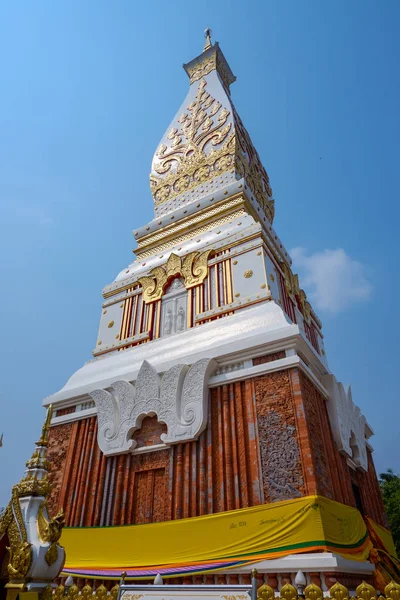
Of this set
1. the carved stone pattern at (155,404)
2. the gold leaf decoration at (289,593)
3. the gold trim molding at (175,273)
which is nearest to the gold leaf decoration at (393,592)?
the gold leaf decoration at (289,593)

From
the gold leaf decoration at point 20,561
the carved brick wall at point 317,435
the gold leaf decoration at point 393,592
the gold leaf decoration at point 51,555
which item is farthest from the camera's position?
the carved brick wall at point 317,435

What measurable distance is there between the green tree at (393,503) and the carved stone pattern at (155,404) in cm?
1455

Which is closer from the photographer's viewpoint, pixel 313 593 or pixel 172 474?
pixel 313 593

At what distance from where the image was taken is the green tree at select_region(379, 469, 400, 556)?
16.8 meters

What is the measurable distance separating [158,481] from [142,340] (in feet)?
11.1

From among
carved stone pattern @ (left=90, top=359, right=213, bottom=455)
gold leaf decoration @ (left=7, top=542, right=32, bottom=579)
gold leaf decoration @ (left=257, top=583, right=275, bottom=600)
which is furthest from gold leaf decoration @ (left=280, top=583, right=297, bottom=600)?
carved stone pattern @ (left=90, top=359, right=213, bottom=455)

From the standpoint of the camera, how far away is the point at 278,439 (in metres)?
5.91

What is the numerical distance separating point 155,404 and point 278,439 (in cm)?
226

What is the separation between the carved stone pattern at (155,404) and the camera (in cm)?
673

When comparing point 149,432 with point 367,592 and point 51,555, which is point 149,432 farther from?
point 367,592

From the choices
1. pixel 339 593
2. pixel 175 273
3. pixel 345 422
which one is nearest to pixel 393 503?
pixel 345 422

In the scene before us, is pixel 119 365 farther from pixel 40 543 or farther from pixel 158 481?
pixel 40 543

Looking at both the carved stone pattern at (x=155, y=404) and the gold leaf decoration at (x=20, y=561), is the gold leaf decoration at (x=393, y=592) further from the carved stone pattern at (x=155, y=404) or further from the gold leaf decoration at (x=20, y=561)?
the carved stone pattern at (x=155, y=404)

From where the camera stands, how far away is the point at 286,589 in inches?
136
